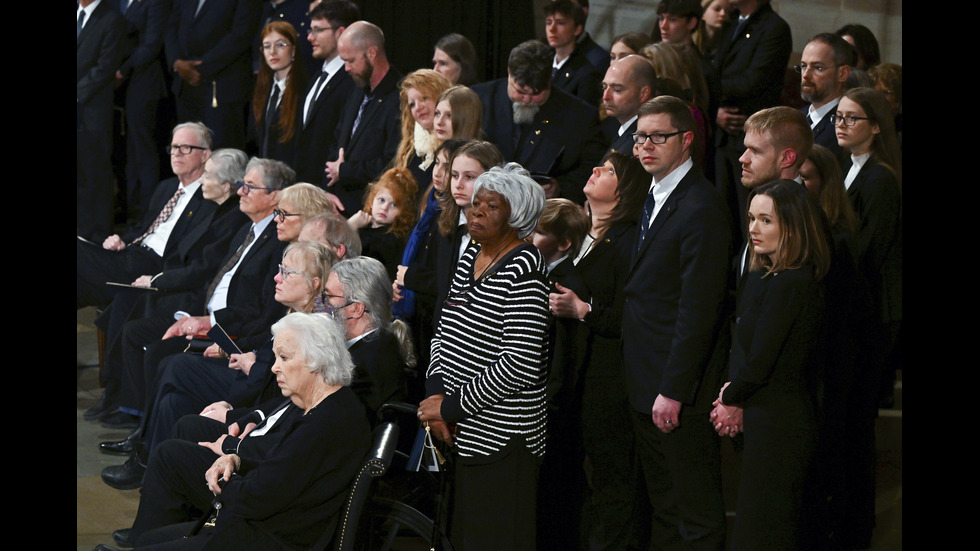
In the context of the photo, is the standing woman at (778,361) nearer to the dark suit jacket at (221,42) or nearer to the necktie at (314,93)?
the necktie at (314,93)

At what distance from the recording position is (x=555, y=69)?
5977 millimetres

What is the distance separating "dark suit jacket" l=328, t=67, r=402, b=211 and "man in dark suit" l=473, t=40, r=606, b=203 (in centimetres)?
68

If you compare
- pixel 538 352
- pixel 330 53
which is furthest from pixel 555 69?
pixel 538 352

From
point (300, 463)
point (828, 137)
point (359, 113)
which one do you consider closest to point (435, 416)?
point (300, 463)

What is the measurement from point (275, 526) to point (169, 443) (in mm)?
738

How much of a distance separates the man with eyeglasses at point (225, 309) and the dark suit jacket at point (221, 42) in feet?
5.76

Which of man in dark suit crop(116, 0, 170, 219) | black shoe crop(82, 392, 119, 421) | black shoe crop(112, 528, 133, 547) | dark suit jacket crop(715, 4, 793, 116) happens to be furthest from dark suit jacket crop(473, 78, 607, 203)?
man in dark suit crop(116, 0, 170, 219)

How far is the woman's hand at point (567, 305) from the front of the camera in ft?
12.7

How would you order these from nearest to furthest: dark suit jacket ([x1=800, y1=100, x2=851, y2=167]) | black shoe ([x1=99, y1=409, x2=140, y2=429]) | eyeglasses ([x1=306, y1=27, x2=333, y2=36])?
1. dark suit jacket ([x1=800, y1=100, x2=851, y2=167])
2. black shoe ([x1=99, y1=409, x2=140, y2=429])
3. eyeglasses ([x1=306, y1=27, x2=333, y2=36])

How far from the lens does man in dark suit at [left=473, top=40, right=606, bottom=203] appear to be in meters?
5.01

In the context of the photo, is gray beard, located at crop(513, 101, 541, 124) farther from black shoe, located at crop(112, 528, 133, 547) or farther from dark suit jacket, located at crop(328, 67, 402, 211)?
black shoe, located at crop(112, 528, 133, 547)

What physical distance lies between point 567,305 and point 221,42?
13.9 feet

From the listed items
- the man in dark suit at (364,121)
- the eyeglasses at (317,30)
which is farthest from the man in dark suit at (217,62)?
the man in dark suit at (364,121)

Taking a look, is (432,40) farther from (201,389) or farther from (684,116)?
(684,116)
